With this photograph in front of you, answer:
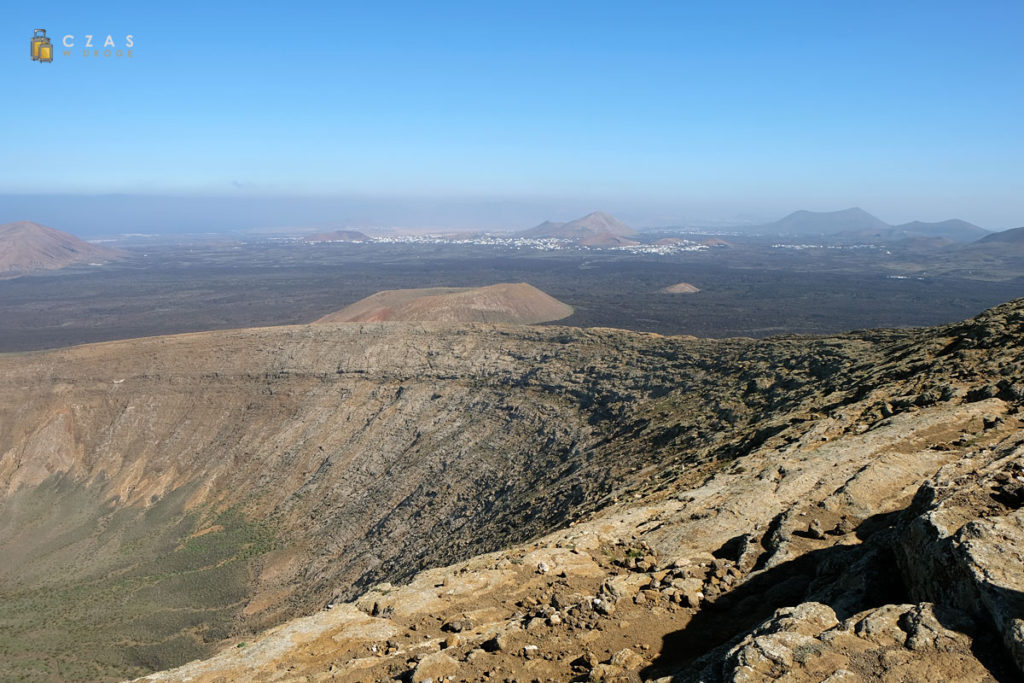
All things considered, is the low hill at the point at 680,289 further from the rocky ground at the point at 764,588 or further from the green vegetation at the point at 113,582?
the rocky ground at the point at 764,588

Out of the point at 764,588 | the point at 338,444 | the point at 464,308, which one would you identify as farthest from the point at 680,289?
the point at 764,588

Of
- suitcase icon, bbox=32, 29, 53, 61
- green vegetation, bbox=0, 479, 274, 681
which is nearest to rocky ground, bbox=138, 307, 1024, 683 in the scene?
green vegetation, bbox=0, 479, 274, 681

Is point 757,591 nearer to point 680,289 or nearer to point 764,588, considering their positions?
point 764,588

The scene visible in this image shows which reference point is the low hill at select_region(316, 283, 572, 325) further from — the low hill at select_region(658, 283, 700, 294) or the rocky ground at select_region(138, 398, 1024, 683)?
the rocky ground at select_region(138, 398, 1024, 683)

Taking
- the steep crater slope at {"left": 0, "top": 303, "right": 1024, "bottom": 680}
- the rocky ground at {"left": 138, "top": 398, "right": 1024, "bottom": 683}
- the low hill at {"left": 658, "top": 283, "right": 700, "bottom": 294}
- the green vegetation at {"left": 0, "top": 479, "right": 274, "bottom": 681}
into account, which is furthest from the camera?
the low hill at {"left": 658, "top": 283, "right": 700, "bottom": 294}

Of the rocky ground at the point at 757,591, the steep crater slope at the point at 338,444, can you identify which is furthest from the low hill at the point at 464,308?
the rocky ground at the point at 757,591
